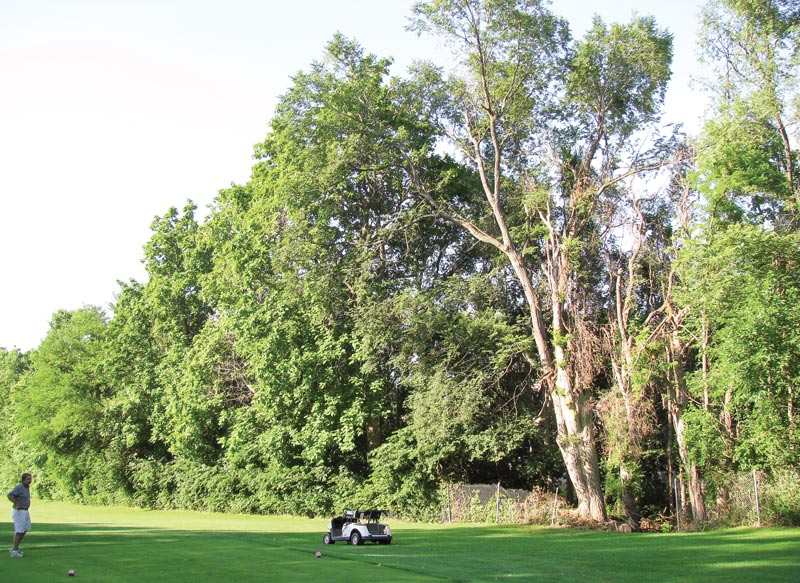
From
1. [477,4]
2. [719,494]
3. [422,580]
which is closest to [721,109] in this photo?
[477,4]

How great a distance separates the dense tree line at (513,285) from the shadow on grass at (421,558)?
5599 millimetres

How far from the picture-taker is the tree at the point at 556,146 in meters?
27.4

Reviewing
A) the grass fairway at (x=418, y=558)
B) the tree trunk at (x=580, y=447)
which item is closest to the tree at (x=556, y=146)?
the tree trunk at (x=580, y=447)

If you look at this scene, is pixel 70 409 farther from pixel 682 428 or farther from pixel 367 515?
pixel 682 428

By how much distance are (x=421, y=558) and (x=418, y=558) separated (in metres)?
0.07

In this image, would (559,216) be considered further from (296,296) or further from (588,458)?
(296,296)

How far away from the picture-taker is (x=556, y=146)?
30.7 metres

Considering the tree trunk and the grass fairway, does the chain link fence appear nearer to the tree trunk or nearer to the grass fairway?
the tree trunk

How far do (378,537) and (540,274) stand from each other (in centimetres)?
1495

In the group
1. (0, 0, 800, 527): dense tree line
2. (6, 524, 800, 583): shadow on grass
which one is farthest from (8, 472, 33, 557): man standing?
(0, 0, 800, 527): dense tree line

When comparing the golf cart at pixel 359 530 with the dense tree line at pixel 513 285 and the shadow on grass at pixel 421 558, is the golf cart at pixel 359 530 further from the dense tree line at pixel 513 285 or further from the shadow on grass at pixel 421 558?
the dense tree line at pixel 513 285

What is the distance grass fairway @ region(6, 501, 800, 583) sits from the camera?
1255cm

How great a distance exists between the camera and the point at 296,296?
3300 cm

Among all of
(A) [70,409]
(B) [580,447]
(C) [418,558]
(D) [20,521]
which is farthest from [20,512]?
(A) [70,409]
